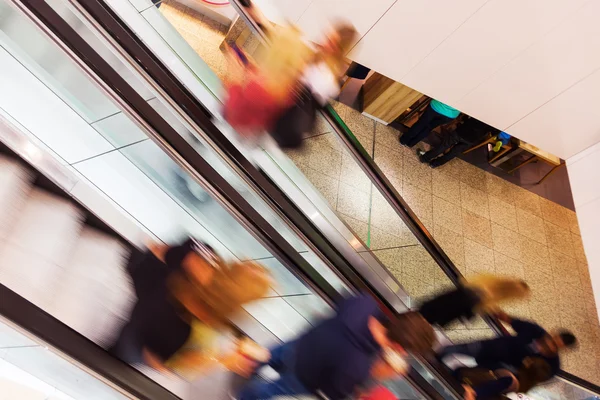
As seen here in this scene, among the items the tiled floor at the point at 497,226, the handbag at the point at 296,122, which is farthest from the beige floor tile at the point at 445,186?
the handbag at the point at 296,122

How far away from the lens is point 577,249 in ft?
19.9

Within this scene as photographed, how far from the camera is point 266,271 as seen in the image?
2.55 meters

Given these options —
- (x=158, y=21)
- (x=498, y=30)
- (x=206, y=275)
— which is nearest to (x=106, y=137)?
(x=158, y=21)

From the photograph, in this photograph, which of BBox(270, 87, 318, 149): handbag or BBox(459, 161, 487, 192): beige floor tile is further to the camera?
BBox(459, 161, 487, 192): beige floor tile

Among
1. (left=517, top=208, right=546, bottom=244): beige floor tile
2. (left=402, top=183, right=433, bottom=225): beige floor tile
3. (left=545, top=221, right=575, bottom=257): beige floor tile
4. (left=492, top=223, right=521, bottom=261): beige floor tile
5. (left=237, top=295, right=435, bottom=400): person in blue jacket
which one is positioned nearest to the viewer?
(left=237, top=295, right=435, bottom=400): person in blue jacket

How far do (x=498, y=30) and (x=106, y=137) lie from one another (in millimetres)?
3003

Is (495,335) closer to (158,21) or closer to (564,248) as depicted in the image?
(158,21)

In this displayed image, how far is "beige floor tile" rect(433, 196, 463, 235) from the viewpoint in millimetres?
5109

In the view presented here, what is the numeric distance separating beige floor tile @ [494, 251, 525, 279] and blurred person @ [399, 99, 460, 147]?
5.30ft

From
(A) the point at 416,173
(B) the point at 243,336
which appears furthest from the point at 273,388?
(A) the point at 416,173

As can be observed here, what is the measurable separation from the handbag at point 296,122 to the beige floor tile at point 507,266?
3.33m

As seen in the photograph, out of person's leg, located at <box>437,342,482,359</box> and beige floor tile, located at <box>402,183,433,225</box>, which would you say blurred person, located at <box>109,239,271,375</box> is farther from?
beige floor tile, located at <box>402,183,433,225</box>

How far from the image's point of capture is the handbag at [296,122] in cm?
265

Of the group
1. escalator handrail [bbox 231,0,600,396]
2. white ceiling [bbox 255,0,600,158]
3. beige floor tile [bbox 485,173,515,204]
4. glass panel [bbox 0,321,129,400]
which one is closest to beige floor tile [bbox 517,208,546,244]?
beige floor tile [bbox 485,173,515,204]
